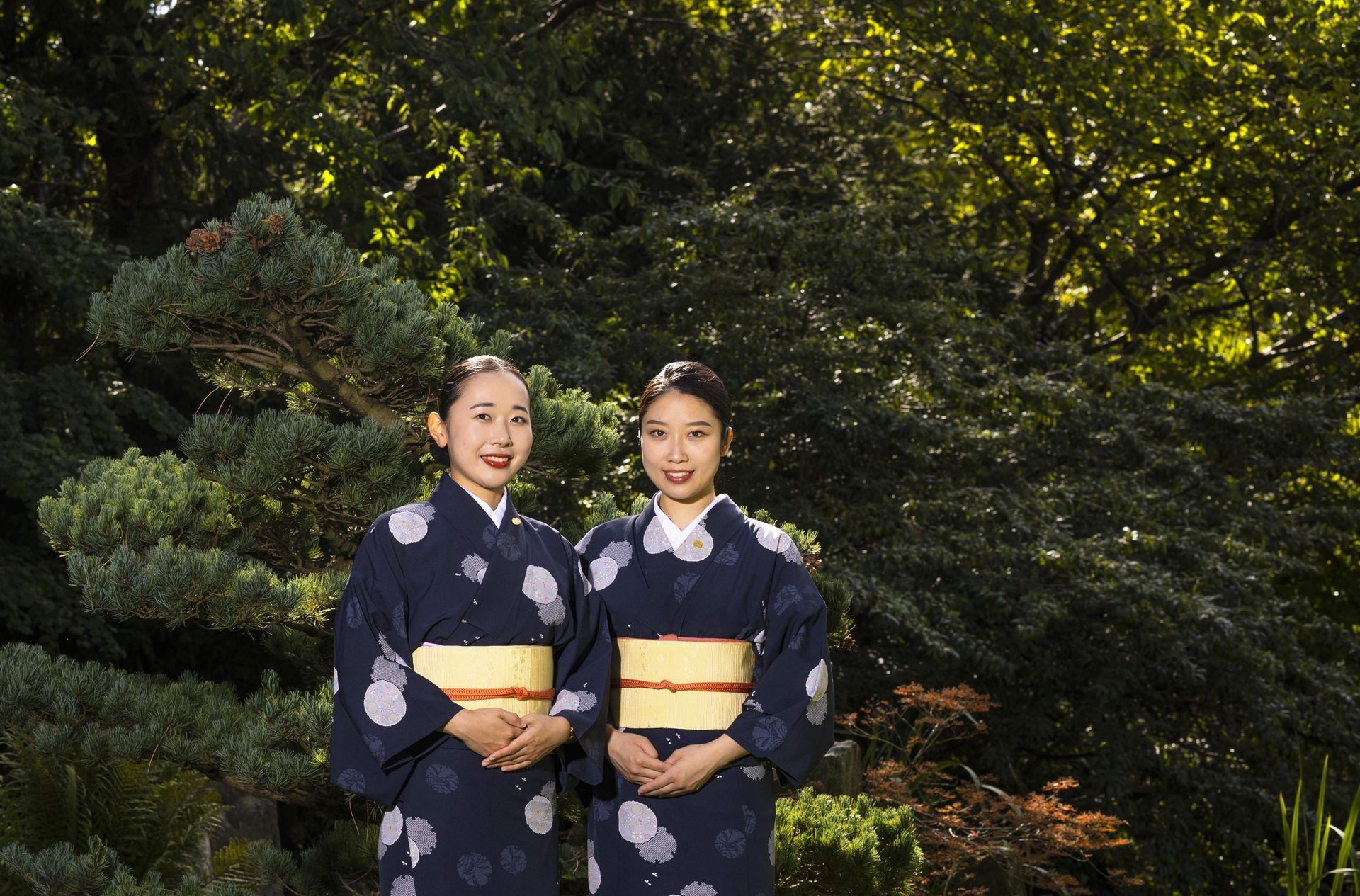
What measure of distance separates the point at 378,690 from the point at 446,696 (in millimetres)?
126

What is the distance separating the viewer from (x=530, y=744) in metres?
2.46

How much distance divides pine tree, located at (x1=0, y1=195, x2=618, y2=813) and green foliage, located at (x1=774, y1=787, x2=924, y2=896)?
113 centimetres

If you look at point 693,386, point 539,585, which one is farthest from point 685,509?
point 539,585

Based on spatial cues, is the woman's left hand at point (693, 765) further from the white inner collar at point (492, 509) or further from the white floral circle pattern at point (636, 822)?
the white inner collar at point (492, 509)

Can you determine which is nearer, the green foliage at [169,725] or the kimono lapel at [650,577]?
the kimono lapel at [650,577]

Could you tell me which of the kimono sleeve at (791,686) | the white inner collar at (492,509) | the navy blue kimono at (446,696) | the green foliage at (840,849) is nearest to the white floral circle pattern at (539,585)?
the navy blue kimono at (446,696)

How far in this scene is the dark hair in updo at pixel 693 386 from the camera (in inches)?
106

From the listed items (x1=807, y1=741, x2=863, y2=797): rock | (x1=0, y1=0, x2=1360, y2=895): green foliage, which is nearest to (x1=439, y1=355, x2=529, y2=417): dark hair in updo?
(x1=0, y1=0, x2=1360, y2=895): green foliage

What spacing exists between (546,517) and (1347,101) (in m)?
6.42

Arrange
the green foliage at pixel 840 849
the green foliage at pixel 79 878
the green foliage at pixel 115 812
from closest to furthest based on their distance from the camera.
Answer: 1. the green foliage at pixel 79 878
2. the green foliage at pixel 840 849
3. the green foliage at pixel 115 812

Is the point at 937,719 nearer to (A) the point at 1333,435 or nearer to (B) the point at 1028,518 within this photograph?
(B) the point at 1028,518

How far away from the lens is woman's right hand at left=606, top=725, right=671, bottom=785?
258 cm

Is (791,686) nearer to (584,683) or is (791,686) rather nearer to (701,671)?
(701,671)

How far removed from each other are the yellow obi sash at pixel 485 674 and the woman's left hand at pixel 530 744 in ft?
0.15
